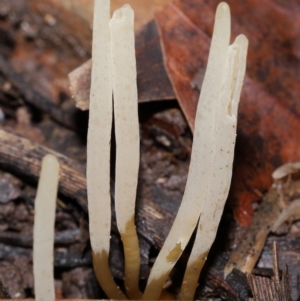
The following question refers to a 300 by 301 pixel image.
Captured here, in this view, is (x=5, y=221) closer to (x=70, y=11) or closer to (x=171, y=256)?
(x=171, y=256)

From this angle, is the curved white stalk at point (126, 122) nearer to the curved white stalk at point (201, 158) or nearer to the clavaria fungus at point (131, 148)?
the clavaria fungus at point (131, 148)

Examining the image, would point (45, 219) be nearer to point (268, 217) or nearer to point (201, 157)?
point (201, 157)

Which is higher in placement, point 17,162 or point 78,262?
point 17,162

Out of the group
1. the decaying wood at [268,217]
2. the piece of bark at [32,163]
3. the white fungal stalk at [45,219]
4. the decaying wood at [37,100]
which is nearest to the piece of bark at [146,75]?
the piece of bark at [32,163]

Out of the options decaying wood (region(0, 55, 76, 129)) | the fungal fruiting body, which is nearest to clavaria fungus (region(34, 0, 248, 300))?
the fungal fruiting body

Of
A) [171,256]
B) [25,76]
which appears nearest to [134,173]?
[171,256]
